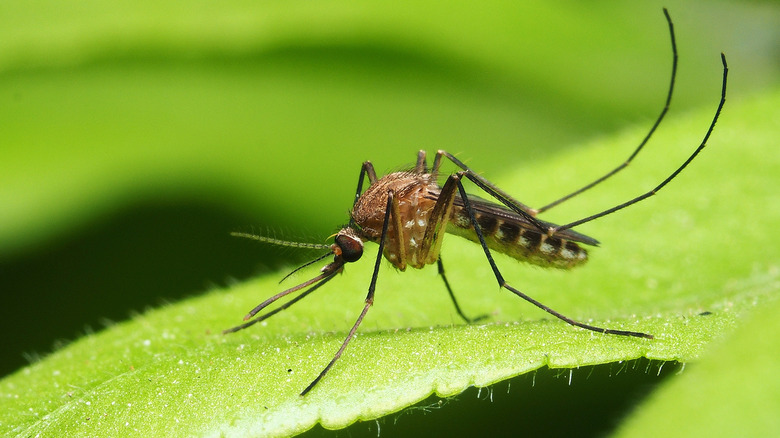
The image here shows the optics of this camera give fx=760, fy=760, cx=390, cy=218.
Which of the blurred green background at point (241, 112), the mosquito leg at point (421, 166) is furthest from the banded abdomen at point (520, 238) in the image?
the blurred green background at point (241, 112)

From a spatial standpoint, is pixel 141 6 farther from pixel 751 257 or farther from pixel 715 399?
pixel 715 399

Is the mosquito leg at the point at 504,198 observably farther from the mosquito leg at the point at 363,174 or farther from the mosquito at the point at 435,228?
the mosquito leg at the point at 363,174

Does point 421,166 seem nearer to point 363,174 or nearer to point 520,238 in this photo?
point 363,174

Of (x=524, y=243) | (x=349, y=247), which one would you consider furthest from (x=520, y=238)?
(x=349, y=247)

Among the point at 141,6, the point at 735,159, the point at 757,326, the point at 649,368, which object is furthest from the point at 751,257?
the point at 141,6

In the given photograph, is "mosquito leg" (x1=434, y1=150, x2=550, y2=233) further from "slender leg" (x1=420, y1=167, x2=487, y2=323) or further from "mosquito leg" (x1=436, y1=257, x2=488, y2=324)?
"mosquito leg" (x1=436, y1=257, x2=488, y2=324)
